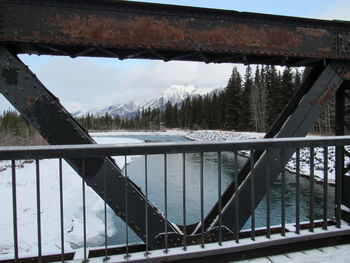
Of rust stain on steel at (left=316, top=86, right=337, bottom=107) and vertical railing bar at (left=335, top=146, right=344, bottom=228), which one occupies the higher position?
rust stain on steel at (left=316, top=86, right=337, bottom=107)

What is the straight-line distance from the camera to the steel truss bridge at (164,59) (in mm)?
2814

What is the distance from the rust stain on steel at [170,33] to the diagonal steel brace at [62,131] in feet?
2.09

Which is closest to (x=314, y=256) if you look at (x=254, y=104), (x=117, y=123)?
(x=254, y=104)

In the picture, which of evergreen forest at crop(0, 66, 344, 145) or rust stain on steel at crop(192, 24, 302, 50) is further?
evergreen forest at crop(0, 66, 344, 145)

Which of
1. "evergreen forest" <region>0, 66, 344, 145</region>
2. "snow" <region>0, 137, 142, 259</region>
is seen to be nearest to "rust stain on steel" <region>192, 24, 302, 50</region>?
"snow" <region>0, 137, 142, 259</region>

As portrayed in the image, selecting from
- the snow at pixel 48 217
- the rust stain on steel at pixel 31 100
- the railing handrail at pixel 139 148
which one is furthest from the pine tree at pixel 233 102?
the rust stain on steel at pixel 31 100

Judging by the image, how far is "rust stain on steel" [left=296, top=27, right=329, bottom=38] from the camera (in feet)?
12.6

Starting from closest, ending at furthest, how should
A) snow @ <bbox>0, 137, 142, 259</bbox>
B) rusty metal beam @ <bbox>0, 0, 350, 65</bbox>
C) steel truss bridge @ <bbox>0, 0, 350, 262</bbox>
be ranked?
steel truss bridge @ <bbox>0, 0, 350, 262</bbox> → rusty metal beam @ <bbox>0, 0, 350, 65</bbox> → snow @ <bbox>0, 137, 142, 259</bbox>

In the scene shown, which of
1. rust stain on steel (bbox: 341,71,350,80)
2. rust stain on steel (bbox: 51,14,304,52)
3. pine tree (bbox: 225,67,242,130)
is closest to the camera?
rust stain on steel (bbox: 51,14,304,52)

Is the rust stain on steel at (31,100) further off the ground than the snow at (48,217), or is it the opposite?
the rust stain on steel at (31,100)

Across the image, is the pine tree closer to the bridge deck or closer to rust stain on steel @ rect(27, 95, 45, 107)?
the bridge deck

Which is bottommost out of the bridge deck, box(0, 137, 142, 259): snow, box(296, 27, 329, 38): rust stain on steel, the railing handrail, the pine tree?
box(0, 137, 142, 259): snow

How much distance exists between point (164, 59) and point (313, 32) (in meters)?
2.04

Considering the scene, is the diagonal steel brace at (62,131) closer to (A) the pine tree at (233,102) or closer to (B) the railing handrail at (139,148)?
(B) the railing handrail at (139,148)
